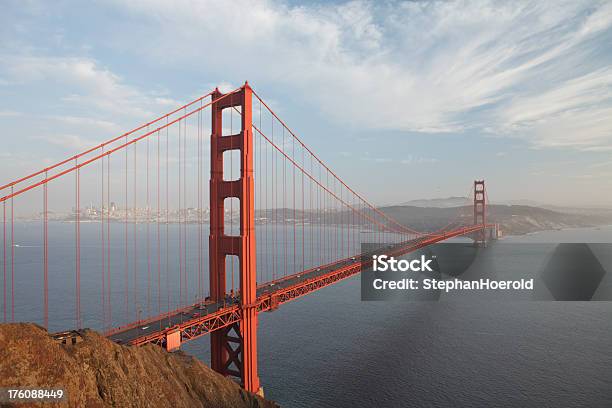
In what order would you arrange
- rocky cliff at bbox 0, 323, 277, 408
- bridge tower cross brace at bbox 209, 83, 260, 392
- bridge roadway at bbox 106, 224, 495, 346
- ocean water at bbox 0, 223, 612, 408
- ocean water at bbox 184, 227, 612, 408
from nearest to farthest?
rocky cliff at bbox 0, 323, 277, 408, bridge roadway at bbox 106, 224, 495, 346, bridge tower cross brace at bbox 209, 83, 260, 392, ocean water at bbox 184, 227, 612, 408, ocean water at bbox 0, 223, 612, 408

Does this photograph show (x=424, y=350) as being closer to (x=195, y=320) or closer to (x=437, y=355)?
(x=437, y=355)

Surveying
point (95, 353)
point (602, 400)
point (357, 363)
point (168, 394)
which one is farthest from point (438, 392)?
point (95, 353)

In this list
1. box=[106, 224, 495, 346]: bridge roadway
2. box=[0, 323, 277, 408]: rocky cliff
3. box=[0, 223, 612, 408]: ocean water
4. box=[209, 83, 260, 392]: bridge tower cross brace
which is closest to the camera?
box=[0, 323, 277, 408]: rocky cliff

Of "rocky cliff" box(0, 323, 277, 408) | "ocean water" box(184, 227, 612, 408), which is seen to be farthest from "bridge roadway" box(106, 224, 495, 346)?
"ocean water" box(184, 227, 612, 408)

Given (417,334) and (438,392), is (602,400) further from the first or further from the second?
(417,334)

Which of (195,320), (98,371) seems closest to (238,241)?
(195,320)

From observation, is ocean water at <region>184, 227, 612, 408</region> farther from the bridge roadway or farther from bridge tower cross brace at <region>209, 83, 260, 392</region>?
the bridge roadway
